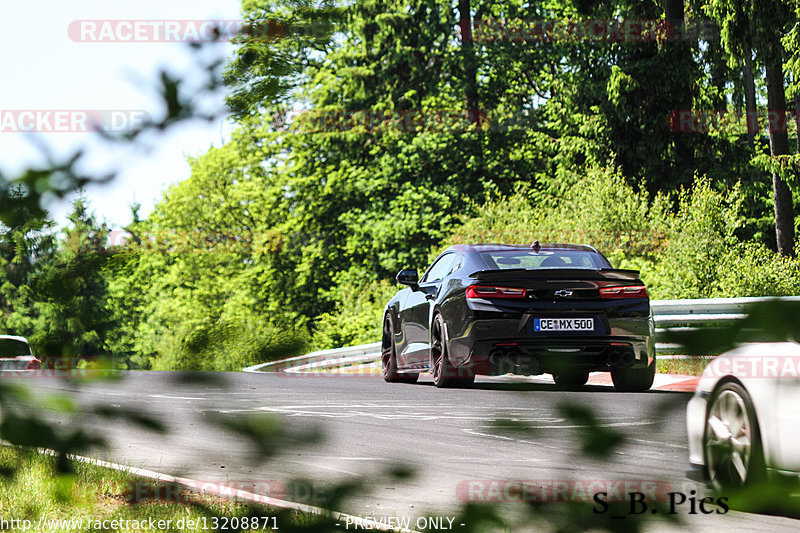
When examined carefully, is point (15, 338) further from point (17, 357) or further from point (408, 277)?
point (408, 277)

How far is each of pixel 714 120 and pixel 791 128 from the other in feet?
17.2

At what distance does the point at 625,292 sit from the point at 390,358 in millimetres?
4335

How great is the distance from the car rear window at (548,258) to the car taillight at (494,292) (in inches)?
24.1

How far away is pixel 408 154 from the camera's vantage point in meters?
37.3

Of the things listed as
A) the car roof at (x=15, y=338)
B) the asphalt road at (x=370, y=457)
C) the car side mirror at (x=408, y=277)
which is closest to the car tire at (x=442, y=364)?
the car side mirror at (x=408, y=277)

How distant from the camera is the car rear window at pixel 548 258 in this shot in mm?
11430

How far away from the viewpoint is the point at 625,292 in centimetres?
1077

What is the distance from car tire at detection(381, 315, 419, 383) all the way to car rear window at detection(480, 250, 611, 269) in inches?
96.5

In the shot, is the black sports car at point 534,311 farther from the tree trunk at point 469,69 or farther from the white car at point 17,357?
the tree trunk at point 469,69

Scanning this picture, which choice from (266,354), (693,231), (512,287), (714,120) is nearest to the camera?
(266,354)

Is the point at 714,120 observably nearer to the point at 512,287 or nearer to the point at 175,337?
the point at 512,287

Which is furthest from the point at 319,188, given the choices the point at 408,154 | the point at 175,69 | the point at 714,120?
the point at 175,69

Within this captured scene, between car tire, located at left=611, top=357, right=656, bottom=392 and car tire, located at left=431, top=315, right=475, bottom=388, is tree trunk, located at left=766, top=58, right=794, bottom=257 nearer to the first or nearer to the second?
car tire, located at left=611, top=357, right=656, bottom=392

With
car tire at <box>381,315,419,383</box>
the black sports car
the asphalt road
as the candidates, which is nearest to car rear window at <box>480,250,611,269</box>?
the black sports car
